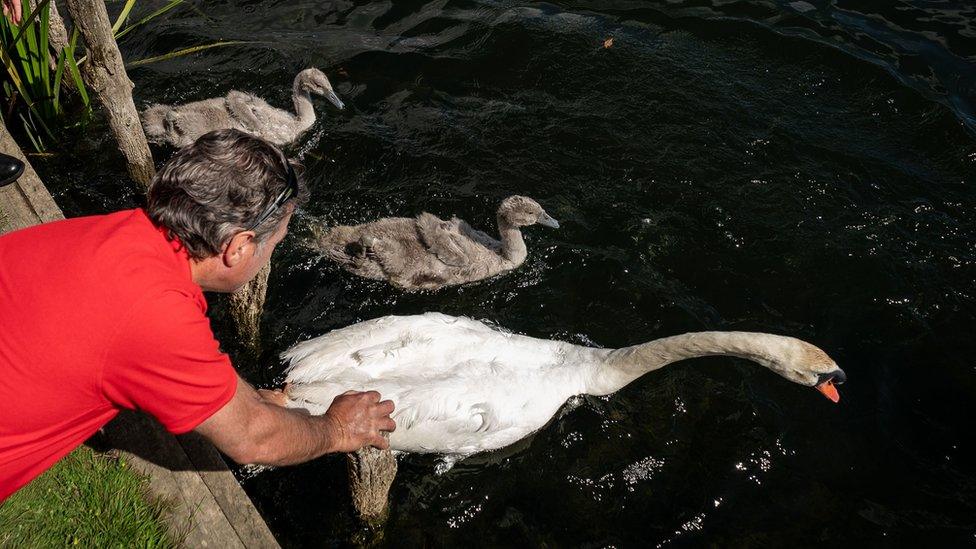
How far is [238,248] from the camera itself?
2883 millimetres

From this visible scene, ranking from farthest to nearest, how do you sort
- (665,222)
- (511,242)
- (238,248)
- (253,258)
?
(665,222) < (511,242) < (253,258) < (238,248)

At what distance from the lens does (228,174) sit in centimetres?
278

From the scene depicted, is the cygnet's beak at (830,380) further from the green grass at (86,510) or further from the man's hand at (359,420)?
the green grass at (86,510)

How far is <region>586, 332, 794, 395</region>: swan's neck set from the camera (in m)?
4.36

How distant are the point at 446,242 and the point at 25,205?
2984mm

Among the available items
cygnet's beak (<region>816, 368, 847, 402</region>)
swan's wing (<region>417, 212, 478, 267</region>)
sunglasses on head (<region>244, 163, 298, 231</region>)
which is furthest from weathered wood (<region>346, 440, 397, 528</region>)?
cygnet's beak (<region>816, 368, 847, 402</region>)

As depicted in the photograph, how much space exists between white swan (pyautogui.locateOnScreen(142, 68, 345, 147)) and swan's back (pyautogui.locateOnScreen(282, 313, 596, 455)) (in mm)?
3071

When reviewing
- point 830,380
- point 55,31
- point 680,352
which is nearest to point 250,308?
point 680,352

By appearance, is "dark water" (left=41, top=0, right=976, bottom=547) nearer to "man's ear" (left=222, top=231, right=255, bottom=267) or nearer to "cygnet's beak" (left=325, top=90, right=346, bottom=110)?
"cygnet's beak" (left=325, top=90, right=346, bottom=110)

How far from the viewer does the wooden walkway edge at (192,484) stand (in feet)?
11.3

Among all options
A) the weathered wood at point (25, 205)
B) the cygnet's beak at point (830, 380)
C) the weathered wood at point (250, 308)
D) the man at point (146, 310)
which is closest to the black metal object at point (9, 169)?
the weathered wood at point (25, 205)

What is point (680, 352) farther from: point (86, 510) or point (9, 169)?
point (9, 169)

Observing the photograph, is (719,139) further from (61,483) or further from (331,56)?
(61,483)

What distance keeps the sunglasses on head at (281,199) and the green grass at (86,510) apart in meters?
1.66
